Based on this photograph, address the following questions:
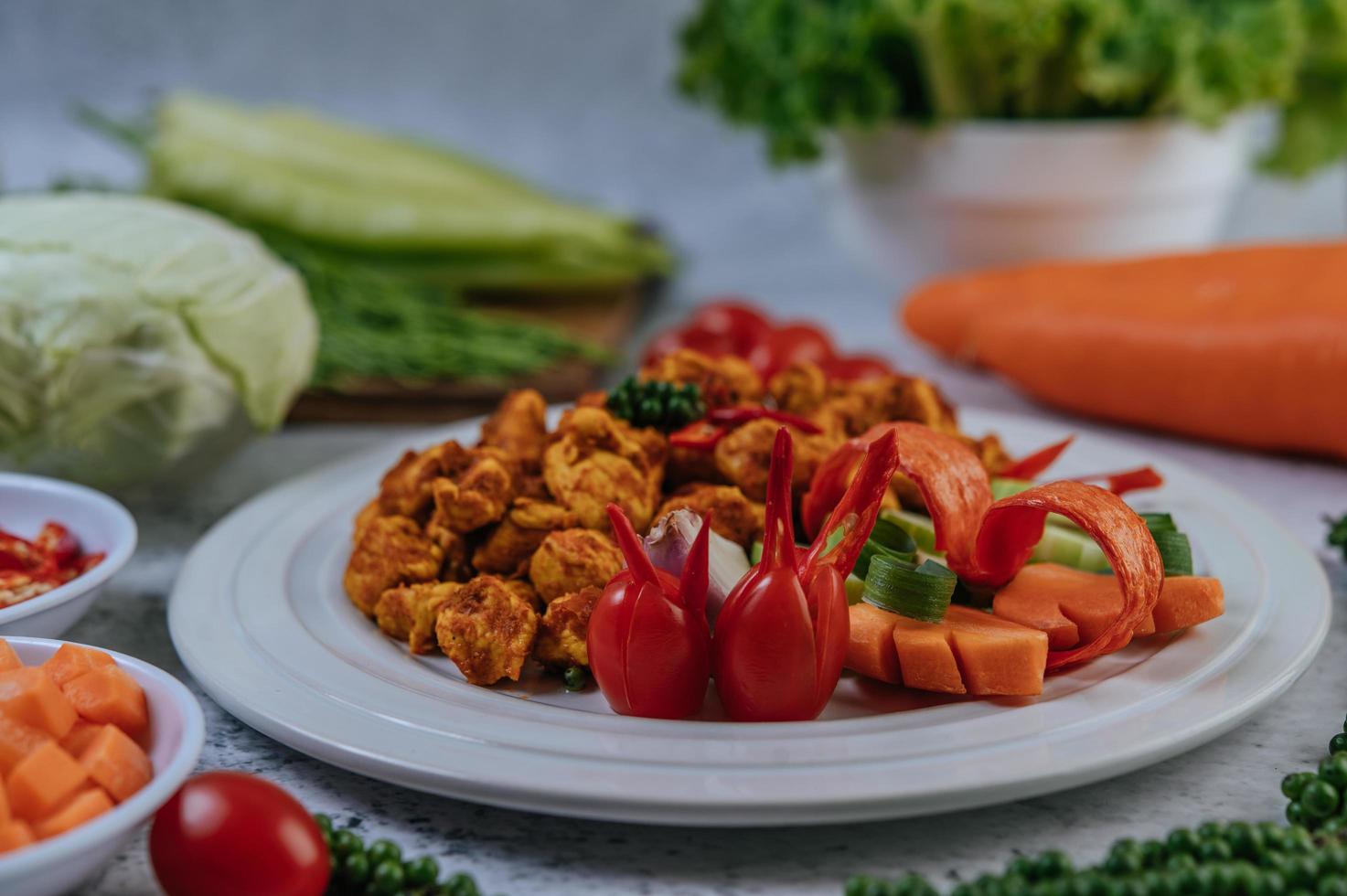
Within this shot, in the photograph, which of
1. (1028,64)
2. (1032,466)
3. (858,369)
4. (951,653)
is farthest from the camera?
(1028,64)

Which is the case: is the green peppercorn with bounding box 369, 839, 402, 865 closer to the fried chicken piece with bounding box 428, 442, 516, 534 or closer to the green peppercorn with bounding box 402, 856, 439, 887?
the green peppercorn with bounding box 402, 856, 439, 887

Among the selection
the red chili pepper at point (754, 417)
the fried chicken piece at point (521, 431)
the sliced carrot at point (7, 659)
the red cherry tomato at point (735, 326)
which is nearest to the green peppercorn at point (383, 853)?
the sliced carrot at point (7, 659)

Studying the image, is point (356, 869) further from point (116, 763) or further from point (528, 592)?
point (528, 592)

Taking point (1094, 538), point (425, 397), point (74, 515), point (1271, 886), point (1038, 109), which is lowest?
point (425, 397)

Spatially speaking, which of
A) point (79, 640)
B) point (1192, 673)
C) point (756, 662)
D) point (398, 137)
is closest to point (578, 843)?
point (756, 662)

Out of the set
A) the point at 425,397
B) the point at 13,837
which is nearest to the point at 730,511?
the point at 13,837

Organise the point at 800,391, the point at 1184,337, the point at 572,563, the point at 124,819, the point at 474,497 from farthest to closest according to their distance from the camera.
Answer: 1. the point at 1184,337
2. the point at 800,391
3. the point at 474,497
4. the point at 572,563
5. the point at 124,819

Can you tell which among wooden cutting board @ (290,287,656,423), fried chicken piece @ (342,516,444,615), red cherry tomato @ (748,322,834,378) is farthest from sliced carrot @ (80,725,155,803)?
red cherry tomato @ (748,322,834,378)

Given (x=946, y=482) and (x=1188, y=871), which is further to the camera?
(x=946, y=482)

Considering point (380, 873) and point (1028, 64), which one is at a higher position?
point (1028, 64)
